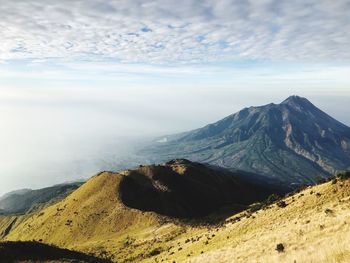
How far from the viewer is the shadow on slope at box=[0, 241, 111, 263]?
5425 centimetres

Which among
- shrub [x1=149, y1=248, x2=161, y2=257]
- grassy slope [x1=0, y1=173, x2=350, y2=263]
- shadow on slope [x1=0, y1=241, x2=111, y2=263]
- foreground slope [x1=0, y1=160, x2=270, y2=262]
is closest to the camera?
grassy slope [x1=0, y1=173, x2=350, y2=263]

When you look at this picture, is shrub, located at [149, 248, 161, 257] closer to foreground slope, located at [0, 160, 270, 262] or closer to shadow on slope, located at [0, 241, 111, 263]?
foreground slope, located at [0, 160, 270, 262]

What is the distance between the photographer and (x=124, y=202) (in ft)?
444

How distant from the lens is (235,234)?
54.8 metres

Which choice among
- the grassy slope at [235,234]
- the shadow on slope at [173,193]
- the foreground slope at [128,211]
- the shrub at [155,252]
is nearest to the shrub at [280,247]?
the grassy slope at [235,234]

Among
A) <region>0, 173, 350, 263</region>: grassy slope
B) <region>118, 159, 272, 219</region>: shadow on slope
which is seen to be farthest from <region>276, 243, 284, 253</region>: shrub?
<region>118, 159, 272, 219</region>: shadow on slope

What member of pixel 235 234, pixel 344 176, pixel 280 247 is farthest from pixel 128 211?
pixel 280 247

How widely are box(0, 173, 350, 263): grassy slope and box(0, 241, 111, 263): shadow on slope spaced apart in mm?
14621

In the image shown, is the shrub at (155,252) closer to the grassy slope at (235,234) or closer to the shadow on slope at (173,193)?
the grassy slope at (235,234)

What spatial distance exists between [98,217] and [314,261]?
106 m

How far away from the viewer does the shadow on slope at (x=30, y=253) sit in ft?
178

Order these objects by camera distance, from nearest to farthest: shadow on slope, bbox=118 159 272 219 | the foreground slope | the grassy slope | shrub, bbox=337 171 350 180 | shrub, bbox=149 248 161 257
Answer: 1. the grassy slope
2. shrub, bbox=337 171 350 180
3. shrub, bbox=149 248 161 257
4. the foreground slope
5. shadow on slope, bbox=118 159 272 219

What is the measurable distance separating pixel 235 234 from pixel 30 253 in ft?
101

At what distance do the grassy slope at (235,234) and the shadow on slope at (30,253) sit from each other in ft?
48.0
